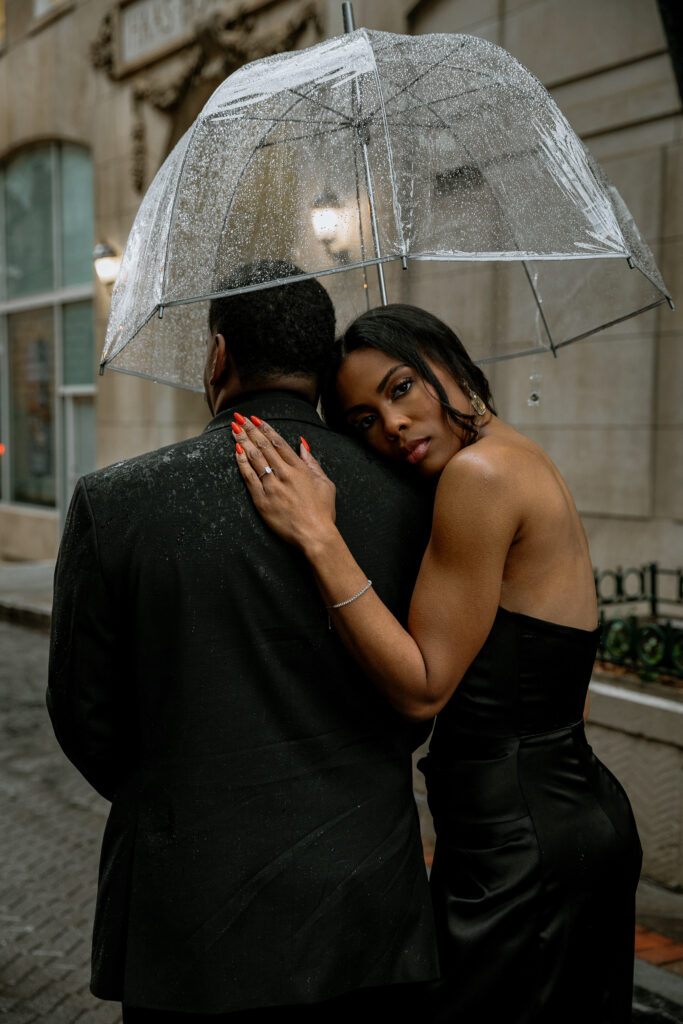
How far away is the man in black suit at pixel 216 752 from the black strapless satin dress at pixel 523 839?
28 cm

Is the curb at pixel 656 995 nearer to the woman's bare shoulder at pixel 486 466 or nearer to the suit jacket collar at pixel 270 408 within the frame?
the woman's bare shoulder at pixel 486 466

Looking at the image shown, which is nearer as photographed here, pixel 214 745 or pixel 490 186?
pixel 214 745

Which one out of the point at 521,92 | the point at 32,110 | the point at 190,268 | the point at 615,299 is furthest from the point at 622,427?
the point at 32,110

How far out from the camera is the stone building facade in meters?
7.27

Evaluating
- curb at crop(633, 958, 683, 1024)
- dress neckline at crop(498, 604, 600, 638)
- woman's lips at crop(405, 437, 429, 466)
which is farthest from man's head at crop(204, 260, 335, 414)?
curb at crop(633, 958, 683, 1024)

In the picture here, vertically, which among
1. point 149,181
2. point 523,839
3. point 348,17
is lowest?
point 523,839

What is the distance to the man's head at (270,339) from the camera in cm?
196

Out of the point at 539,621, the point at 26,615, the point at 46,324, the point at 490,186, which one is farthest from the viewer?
the point at 46,324

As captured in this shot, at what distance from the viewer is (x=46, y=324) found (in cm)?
1573

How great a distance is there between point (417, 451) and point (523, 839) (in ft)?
2.81

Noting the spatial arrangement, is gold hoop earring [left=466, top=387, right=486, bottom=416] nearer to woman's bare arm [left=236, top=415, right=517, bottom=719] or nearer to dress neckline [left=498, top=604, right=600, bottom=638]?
woman's bare arm [left=236, top=415, right=517, bottom=719]

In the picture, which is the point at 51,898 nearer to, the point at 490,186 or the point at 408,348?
the point at 408,348

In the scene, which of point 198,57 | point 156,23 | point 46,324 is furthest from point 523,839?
point 46,324

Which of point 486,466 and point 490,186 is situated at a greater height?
point 490,186
